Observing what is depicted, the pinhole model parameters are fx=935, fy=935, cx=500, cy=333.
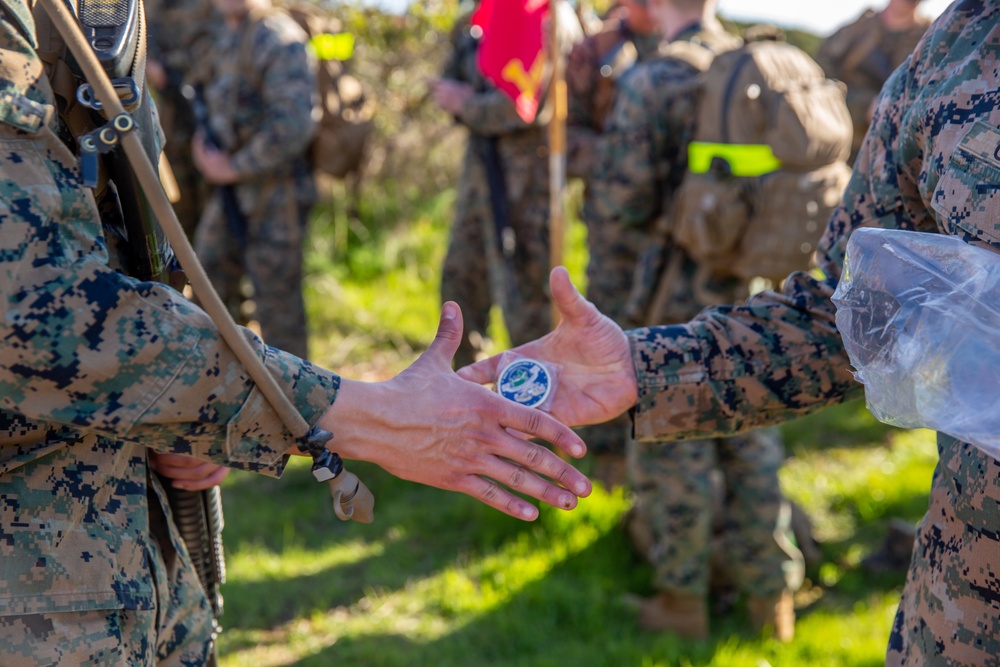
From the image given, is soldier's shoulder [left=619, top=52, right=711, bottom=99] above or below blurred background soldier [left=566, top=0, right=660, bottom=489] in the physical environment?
above

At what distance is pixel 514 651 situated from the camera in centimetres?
323

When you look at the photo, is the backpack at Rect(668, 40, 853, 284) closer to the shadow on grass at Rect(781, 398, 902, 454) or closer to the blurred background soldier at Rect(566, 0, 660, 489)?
the blurred background soldier at Rect(566, 0, 660, 489)

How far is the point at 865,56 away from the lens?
6668 millimetres

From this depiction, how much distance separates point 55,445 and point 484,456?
2.14 ft

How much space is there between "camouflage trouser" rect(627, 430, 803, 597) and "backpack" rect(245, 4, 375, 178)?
2749 millimetres

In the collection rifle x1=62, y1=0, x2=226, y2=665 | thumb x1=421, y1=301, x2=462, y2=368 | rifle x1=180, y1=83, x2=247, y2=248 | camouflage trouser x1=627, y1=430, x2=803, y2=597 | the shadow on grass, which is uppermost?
rifle x1=62, y1=0, x2=226, y2=665

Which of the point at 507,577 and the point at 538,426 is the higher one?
the point at 538,426

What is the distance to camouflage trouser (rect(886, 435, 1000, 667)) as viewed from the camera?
1409 mm

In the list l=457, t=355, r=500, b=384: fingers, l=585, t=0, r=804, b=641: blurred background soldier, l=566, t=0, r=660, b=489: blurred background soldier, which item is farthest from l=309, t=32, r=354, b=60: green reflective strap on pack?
l=457, t=355, r=500, b=384: fingers

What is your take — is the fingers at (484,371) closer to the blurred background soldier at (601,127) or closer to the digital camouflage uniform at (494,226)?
the blurred background soldier at (601,127)

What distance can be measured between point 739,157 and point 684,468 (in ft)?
3.76

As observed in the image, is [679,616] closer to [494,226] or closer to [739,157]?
[739,157]

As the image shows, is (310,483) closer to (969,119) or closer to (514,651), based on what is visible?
(514,651)

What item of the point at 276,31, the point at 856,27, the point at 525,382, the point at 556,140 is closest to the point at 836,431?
the point at 556,140
